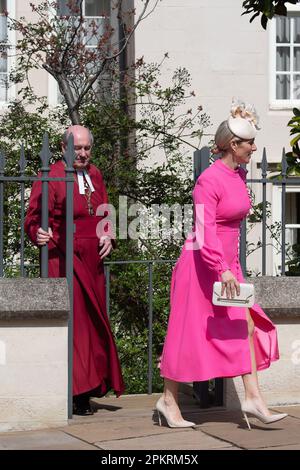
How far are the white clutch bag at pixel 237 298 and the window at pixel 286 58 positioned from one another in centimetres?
867

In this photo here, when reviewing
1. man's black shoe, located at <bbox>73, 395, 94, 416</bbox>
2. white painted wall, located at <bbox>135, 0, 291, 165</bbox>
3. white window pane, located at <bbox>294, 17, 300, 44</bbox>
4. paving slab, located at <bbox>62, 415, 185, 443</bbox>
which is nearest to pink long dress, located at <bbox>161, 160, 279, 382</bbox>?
paving slab, located at <bbox>62, 415, 185, 443</bbox>

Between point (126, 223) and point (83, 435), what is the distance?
4.09 metres

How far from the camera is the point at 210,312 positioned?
24.6 feet

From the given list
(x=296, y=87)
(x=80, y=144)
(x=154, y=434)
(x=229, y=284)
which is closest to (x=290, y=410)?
(x=154, y=434)

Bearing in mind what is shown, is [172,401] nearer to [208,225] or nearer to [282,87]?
[208,225]

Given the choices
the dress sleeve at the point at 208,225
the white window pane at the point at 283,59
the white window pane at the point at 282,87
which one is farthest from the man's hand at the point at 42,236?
the white window pane at the point at 283,59

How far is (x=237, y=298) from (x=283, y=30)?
913 cm

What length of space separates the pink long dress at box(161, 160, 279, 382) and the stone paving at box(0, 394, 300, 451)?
0.34 metres

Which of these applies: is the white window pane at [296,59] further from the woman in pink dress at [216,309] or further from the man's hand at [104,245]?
the woman in pink dress at [216,309]

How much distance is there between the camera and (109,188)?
1110 centimetres

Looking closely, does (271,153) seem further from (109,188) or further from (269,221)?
(109,188)

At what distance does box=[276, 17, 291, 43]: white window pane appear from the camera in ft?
52.0

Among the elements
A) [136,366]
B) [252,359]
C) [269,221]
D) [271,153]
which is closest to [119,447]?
[252,359]

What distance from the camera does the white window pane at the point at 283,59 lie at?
52.3 ft
